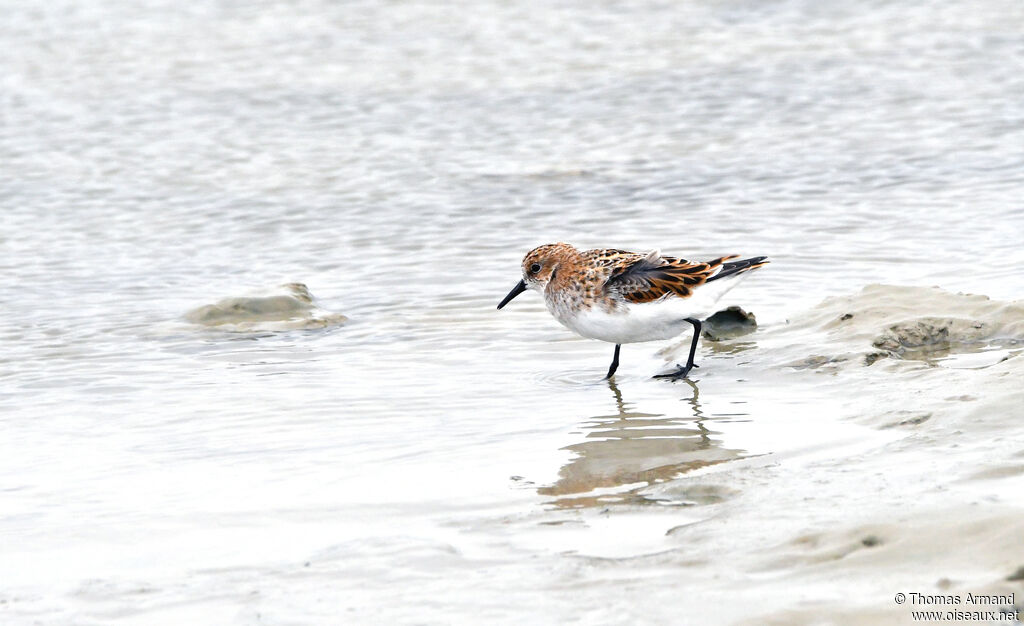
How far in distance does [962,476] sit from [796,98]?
1343cm

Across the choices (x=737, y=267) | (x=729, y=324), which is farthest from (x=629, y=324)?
(x=729, y=324)

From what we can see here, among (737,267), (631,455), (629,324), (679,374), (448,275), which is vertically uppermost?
(737,267)

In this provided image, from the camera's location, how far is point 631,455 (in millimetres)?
7168

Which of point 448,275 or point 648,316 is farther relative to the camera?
point 448,275

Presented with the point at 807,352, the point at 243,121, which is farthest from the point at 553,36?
the point at 807,352

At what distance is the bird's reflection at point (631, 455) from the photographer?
649cm

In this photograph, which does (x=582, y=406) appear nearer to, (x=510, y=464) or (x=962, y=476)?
(x=510, y=464)

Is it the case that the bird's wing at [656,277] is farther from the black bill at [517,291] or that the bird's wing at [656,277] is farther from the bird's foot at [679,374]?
the black bill at [517,291]

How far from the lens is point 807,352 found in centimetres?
873

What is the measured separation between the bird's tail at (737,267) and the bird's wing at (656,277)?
0.04 meters

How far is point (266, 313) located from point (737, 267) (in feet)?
13.5

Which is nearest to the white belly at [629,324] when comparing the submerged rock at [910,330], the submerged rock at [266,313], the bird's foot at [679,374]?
the bird's foot at [679,374]

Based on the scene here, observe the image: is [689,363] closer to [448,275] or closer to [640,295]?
[640,295]

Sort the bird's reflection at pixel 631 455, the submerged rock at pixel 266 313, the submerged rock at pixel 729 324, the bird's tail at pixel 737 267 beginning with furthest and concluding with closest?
the submerged rock at pixel 266 313
the submerged rock at pixel 729 324
the bird's tail at pixel 737 267
the bird's reflection at pixel 631 455
